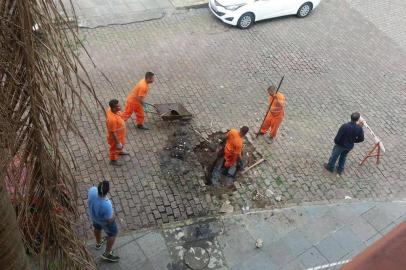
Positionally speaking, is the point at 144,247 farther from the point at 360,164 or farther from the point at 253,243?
the point at 360,164

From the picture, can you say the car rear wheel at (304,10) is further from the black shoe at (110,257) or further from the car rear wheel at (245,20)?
the black shoe at (110,257)

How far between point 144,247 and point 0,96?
5.62 meters

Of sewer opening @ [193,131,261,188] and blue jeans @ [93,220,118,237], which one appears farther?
sewer opening @ [193,131,261,188]

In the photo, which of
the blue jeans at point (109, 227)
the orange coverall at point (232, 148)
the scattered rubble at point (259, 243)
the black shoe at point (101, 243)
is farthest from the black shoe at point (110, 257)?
the orange coverall at point (232, 148)

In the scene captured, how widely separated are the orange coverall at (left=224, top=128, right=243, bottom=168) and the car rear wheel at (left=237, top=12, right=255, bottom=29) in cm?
618

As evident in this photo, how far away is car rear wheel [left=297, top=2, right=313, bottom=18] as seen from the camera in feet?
50.5

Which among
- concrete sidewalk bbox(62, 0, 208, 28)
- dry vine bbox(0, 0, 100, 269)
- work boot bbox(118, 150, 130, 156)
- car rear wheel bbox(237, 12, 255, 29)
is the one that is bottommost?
work boot bbox(118, 150, 130, 156)

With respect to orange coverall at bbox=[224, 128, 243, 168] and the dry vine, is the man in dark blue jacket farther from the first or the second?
the dry vine

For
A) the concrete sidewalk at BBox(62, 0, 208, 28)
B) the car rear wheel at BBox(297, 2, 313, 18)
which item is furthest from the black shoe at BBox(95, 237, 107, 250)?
the car rear wheel at BBox(297, 2, 313, 18)

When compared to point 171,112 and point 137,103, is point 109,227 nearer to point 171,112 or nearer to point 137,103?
point 137,103

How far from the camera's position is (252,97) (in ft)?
39.1

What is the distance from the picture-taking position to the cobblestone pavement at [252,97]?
929 cm

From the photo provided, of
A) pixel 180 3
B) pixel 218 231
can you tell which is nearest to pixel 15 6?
pixel 218 231

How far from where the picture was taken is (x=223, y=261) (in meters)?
8.20
